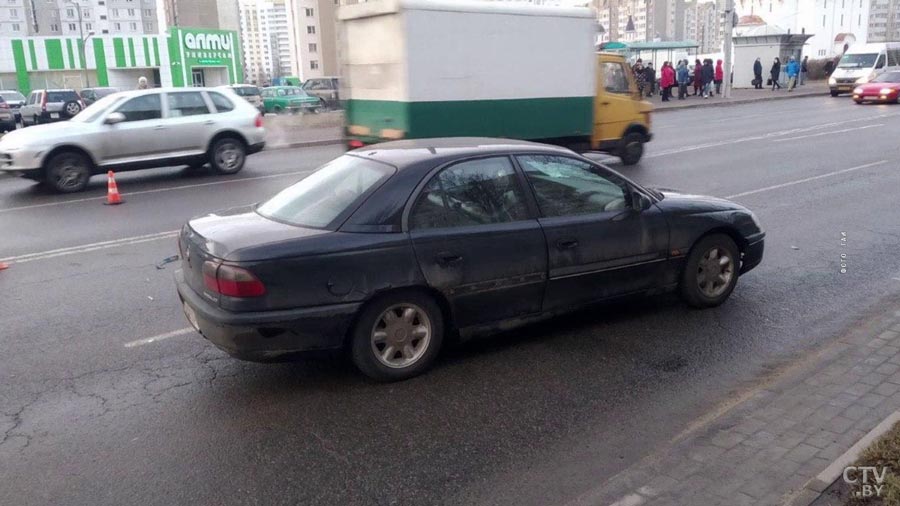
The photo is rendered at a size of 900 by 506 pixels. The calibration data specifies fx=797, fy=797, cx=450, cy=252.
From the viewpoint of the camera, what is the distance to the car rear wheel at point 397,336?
491cm

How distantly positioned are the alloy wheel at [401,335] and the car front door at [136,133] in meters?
10.7

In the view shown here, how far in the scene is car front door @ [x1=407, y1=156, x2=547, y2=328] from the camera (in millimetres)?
5105

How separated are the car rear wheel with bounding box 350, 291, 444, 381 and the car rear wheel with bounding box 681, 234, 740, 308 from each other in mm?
2282

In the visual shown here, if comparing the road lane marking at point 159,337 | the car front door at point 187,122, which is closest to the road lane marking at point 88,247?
the road lane marking at point 159,337

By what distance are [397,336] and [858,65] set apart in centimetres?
3909

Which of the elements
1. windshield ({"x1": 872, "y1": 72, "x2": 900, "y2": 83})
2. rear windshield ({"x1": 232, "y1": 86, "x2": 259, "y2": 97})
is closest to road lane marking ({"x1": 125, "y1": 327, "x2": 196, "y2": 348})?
windshield ({"x1": 872, "y1": 72, "x2": 900, "y2": 83})

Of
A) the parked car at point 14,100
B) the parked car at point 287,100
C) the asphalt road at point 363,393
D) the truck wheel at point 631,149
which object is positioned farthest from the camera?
the parked car at point 287,100

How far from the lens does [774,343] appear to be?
5766 mm

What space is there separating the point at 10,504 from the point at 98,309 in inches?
125

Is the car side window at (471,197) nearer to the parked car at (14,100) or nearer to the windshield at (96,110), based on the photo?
the windshield at (96,110)

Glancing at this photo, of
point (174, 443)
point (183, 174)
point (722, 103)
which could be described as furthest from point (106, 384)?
point (722, 103)

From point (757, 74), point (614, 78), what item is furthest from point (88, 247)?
point (757, 74)

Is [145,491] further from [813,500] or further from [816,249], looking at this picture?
[816,249]

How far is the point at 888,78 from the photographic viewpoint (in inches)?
1246
